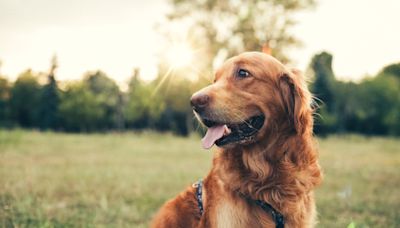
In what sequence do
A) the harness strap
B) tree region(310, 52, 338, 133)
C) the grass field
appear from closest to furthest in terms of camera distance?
1. the harness strap
2. the grass field
3. tree region(310, 52, 338, 133)

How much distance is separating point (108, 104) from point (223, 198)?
50754 mm

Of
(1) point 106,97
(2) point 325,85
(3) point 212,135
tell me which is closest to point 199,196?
(3) point 212,135

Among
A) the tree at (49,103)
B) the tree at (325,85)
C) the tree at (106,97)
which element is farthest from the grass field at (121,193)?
the tree at (106,97)

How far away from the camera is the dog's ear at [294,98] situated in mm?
3282

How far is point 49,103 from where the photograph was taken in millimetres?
40875

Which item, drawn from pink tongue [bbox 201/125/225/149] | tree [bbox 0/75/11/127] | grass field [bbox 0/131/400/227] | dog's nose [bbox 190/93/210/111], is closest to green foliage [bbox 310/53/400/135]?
tree [bbox 0/75/11/127]

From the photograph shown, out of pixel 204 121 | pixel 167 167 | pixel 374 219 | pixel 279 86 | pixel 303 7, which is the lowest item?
pixel 167 167

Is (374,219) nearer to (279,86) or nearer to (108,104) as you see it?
(279,86)

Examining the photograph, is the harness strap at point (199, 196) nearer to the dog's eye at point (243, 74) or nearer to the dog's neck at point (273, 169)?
the dog's neck at point (273, 169)

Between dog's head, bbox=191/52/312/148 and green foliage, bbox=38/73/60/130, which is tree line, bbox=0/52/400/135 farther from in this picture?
dog's head, bbox=191/52/312/148

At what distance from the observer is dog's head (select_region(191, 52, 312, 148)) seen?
320 centimetres

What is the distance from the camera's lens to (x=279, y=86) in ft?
11.2

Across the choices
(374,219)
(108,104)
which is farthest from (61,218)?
(108,104)

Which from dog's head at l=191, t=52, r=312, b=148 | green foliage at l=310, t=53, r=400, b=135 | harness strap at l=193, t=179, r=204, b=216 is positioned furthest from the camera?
green foliage at l=310, t=53, r=400, b=135
